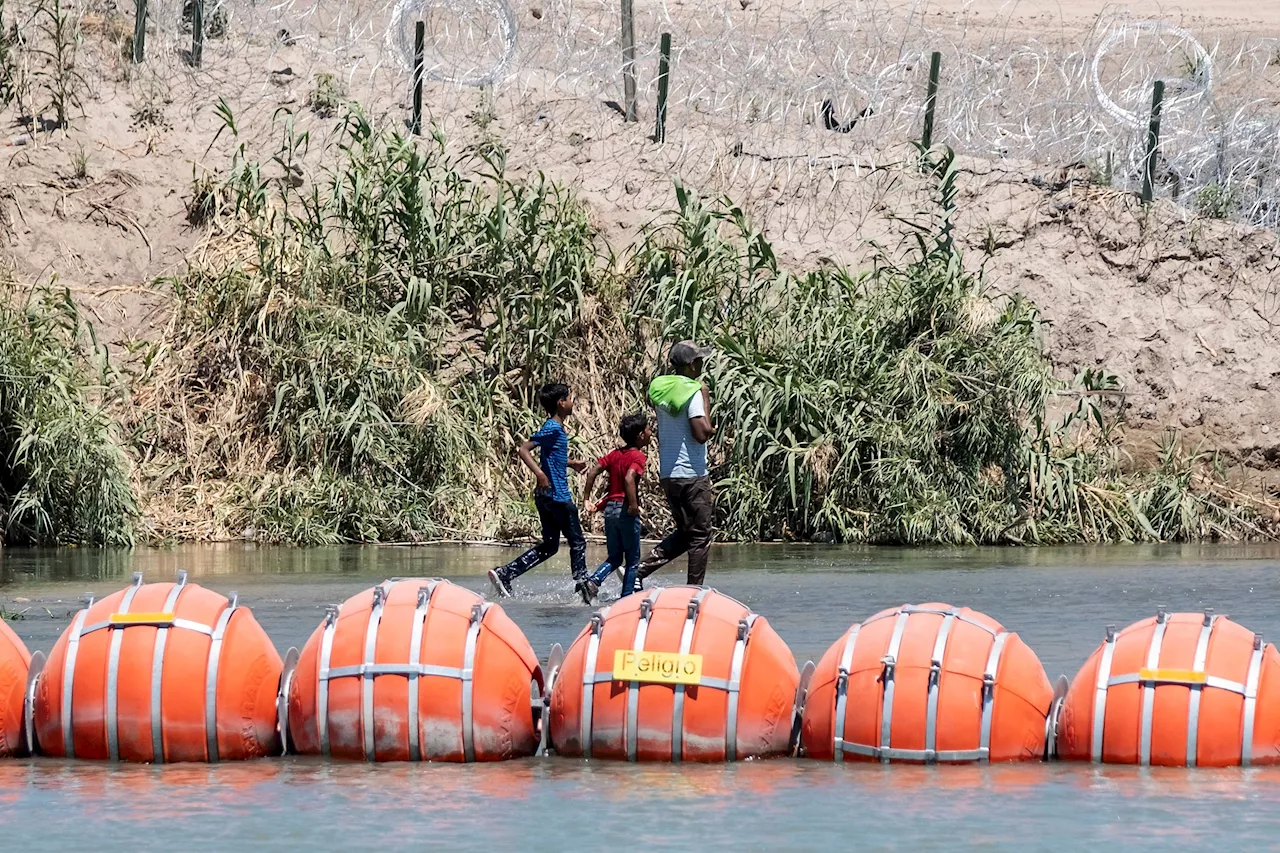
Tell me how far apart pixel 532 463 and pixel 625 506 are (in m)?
0.66

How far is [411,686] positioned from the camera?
7418 mm

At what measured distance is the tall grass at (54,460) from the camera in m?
15.6

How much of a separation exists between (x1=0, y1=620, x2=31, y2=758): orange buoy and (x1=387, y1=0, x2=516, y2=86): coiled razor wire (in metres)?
15.0

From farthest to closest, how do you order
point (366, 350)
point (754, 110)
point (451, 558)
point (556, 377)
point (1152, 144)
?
point (754, 110) < point (1152, 144) < point (556, 377) < point (366, 350) < point (451, 558)

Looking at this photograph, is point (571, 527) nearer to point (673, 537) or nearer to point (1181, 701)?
point (673, 537)

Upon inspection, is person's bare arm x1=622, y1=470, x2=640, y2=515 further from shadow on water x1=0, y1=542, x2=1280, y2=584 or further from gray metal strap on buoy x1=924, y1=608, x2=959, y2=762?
gray metal strap on buoy x1=924, y1=608, x2=959, y2=762

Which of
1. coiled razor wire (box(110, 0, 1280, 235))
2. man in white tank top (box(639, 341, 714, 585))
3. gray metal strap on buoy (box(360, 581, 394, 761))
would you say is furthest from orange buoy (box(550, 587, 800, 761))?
coiled razor wire (box(110, 0, 1280, 235))

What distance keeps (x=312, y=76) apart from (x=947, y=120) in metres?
7.52

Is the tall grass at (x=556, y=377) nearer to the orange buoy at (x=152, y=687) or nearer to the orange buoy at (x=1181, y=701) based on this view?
the orange buoy at (x=152, y=687)

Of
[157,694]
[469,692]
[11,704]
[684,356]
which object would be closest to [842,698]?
[469,692]

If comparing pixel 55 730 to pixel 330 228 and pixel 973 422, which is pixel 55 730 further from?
pixel 330 228

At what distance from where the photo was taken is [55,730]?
7559 mm

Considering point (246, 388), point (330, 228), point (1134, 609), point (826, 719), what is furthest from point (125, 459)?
point (826, 719)

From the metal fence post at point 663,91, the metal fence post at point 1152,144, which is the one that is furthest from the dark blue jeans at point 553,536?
the metal fence post at point 1152,144
